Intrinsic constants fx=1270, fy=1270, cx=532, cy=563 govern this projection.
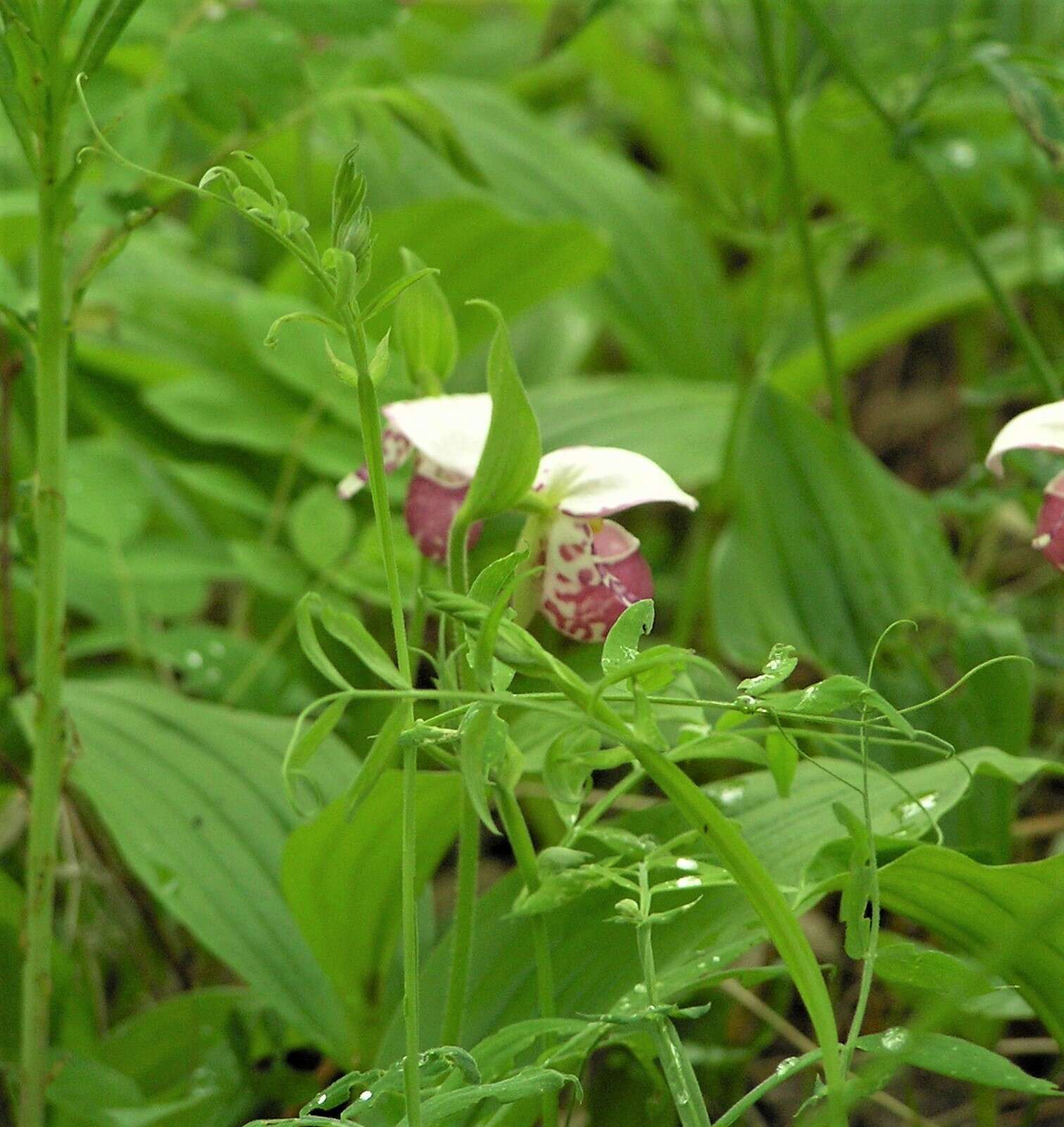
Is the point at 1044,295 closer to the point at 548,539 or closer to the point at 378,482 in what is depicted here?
the point at 548,539

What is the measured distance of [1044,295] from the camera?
1.62m

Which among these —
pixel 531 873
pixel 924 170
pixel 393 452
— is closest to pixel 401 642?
pixel 531 873

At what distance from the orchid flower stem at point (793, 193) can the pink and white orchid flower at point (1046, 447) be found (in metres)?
0.45

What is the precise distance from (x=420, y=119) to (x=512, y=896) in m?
0.61

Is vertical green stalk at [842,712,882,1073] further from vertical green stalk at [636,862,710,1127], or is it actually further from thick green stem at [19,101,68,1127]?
thick green stem at [19,101,68,1127]

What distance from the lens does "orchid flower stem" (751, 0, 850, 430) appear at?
1078mm

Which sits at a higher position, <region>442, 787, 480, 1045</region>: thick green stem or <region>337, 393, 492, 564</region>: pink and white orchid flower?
<region>337, 393, 492, 564</region>: pink and white orchid flower

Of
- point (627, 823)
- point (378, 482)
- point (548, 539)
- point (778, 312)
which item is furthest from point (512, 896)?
point (778, 312)

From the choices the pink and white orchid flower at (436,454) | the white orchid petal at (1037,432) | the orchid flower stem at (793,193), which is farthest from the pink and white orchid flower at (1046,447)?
the orchid flower stem at (793,193)

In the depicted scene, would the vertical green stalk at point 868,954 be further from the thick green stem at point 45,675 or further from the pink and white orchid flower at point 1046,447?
the thick green stem at point 45,675

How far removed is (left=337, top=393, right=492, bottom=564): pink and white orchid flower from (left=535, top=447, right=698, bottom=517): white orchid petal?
1.6 inches

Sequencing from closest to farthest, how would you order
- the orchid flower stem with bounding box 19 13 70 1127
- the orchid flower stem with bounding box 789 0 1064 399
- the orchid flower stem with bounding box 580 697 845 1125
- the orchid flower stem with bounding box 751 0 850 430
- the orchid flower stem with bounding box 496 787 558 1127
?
the orchid flower stem with bounding box 580 697 845 1125, the orchid flower stem with bounding box 496 787 558 1127, the orchid flower stem with bounding box 19 13 70 1127, the orchid flower stem with bounding box 789 0 1064 399, the orchid flower stem with bounding box 751 0 850 430

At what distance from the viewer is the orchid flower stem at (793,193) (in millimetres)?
1078

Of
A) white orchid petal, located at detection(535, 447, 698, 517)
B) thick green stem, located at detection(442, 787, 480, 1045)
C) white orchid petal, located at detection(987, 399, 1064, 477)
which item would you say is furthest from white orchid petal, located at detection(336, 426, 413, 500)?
Result: white orchid petal, located at detection(987, 399, 1064, 477)
